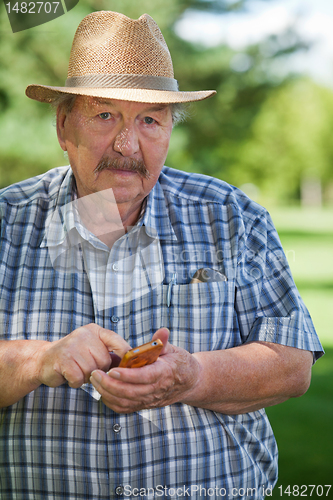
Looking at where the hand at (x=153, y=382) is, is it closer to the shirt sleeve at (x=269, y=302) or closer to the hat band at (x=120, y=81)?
the shirt sleeve at (x=269, y=302)

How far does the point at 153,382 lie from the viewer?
1.35m

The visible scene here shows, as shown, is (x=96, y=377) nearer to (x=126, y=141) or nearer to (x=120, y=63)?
(x=126, y=141)

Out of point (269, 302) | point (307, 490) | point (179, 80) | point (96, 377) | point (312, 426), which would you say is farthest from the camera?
point (179, 80)

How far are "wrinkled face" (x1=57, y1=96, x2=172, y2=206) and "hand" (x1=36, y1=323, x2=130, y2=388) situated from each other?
0.52 m

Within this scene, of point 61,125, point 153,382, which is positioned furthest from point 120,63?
point 153,382

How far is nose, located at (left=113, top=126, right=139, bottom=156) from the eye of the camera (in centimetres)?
164

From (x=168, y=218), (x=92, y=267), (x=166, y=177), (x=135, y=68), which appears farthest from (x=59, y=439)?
(x=135, y=68)

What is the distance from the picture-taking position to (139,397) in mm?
1356

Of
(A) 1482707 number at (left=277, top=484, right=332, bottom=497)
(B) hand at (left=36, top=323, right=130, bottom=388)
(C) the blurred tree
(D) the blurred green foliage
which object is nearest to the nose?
(D) the blurred green foliage

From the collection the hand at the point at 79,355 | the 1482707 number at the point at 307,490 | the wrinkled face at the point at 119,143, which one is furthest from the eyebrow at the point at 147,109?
the 1482707 number at the point at 307,490

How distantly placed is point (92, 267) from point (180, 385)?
52 centimetres

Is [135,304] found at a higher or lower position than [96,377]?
higher

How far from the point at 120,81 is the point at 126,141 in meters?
0.19

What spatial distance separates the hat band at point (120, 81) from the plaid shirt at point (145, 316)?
0.37m
